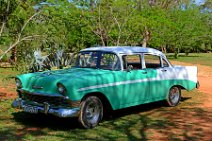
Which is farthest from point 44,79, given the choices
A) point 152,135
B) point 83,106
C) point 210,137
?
point 210,137

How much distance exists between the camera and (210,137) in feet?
23.4

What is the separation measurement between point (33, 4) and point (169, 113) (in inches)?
186

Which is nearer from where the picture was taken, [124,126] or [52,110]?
[52,110]

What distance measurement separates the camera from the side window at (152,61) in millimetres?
9523

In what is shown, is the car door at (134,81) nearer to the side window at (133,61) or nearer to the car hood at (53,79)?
the side window at (133,61)

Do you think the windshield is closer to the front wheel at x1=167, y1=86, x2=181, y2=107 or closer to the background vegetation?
the background vegetation

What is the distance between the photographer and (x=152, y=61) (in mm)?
9820

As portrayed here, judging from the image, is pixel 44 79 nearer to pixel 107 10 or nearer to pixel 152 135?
pixel 152 135

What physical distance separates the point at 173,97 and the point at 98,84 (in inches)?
131

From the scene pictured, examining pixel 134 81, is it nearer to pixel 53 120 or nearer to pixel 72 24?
pixel 53 120

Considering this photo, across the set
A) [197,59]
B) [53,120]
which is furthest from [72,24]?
[197,59]

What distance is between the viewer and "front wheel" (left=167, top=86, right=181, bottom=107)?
10.2 metres

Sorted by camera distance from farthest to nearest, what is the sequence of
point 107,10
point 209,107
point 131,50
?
point 107,10
point 209,107
point 131,50

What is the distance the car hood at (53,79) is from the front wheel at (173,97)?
2.57 m
